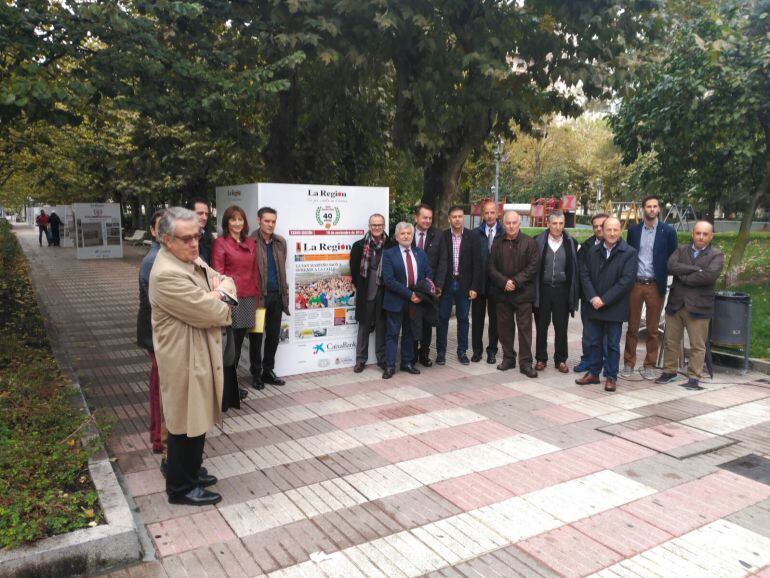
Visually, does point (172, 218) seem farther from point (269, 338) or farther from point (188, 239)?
point (269, 338)

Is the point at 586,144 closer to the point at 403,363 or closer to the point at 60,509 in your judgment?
the point at 403,363

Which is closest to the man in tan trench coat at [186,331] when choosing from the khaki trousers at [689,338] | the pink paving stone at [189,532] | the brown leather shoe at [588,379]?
the pink paving stone at [189,532]

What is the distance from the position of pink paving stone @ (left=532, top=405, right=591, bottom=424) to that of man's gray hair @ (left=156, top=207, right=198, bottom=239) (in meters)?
3.93

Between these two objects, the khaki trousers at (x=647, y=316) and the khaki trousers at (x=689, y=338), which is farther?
the khaki trousers at (x=647, y=316)

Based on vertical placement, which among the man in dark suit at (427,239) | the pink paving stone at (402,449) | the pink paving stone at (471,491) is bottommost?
the pink paving stone at (471,491)

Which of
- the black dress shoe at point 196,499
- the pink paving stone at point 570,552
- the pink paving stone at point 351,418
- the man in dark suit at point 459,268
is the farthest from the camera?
the man in dark suit at point 459,268

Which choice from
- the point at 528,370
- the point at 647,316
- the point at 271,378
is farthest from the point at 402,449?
the point at 647,316

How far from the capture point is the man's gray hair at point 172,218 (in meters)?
3.74

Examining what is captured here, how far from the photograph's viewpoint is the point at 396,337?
24.7 feet

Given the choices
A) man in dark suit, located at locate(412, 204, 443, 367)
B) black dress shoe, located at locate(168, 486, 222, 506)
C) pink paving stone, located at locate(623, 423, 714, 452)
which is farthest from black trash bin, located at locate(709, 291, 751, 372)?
black dress shoe, located at locate(168, 486, 222, 506)

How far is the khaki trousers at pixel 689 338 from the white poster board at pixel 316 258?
3.69 metres

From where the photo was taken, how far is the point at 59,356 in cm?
787

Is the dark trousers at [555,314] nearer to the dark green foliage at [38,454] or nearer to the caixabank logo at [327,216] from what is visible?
the caixabank logo at [327,216]

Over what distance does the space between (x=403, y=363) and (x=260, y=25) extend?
15.8ft
